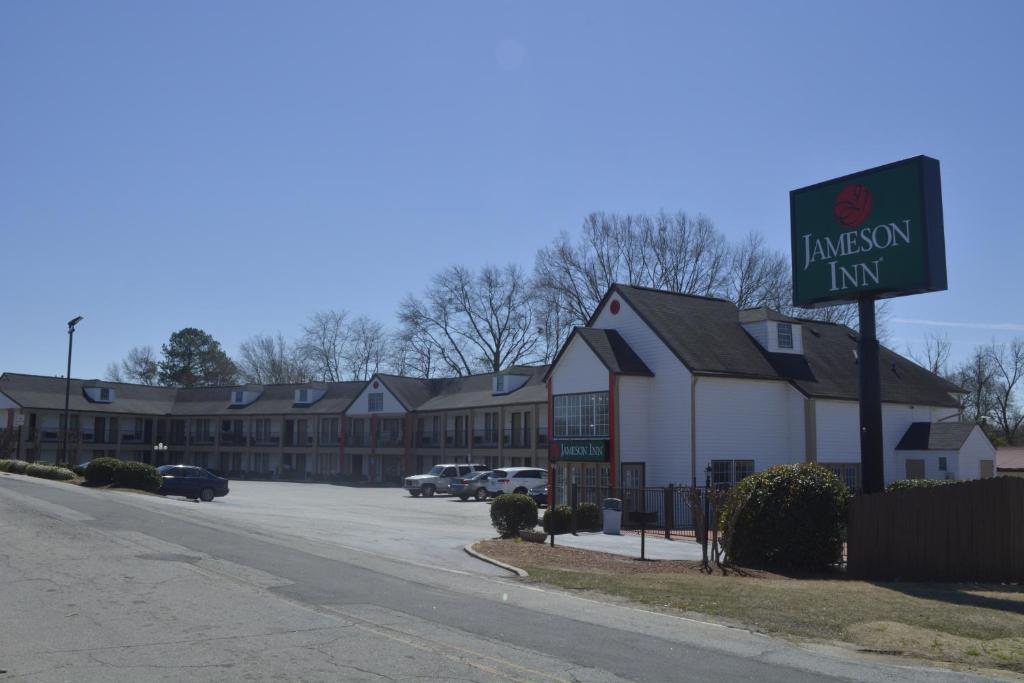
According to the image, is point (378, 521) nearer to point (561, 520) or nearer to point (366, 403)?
point (561, 520)

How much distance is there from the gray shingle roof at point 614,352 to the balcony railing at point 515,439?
2235 cm

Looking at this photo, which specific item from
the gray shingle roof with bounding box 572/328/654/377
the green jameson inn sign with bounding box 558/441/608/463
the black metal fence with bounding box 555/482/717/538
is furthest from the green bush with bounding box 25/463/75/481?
the gray shingle roof with bounding box 572/328/654/377

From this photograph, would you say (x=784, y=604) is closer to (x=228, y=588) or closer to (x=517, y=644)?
(x=517, y=644)

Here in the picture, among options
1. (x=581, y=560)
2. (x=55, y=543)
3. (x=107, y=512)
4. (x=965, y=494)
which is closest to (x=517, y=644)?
(x=581, y=560)

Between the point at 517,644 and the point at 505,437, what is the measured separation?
48499 mm

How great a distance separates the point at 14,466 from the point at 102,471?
13029 millimetres

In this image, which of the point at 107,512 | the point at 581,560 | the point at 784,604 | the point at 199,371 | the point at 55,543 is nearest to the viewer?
the point at 784,604

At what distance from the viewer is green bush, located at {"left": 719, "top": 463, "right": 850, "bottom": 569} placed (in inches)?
748

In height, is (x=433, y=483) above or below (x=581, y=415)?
below

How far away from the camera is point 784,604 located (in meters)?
14.0

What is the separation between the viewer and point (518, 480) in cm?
4556

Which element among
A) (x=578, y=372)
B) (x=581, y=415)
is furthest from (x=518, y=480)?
(x=578, y=372)

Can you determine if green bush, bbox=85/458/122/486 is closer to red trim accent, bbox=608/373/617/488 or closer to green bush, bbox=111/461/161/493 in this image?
green bush, bbox=111/461/161/493

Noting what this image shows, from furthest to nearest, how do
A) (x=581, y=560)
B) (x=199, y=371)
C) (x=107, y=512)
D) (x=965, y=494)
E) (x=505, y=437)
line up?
1. (x=199, y=371)
2. (x=505, y=437)
3. (x=107, y=512)
4. (x=581, y=560)
5. (x=965, y=494)
